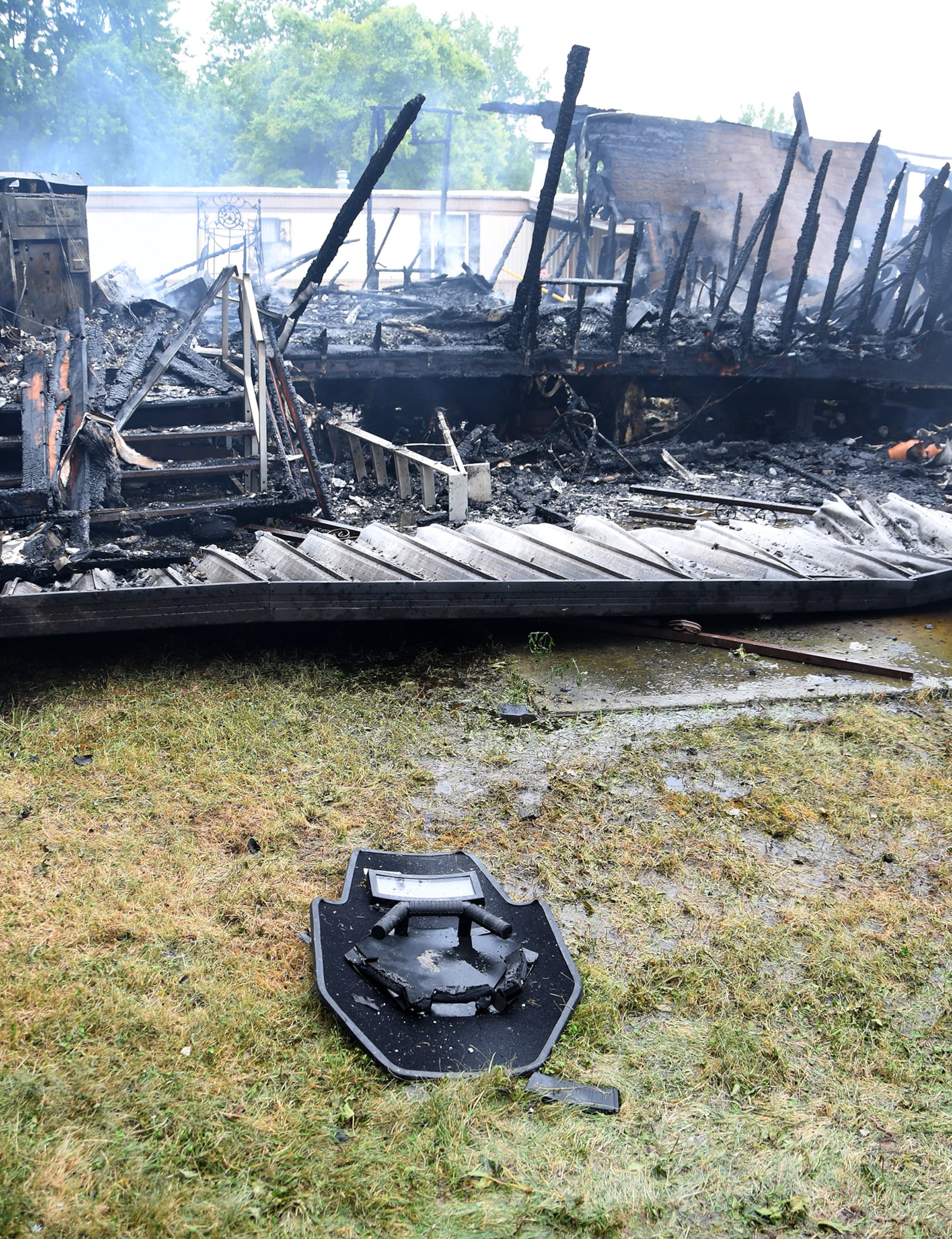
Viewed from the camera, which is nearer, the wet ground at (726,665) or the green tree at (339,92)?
the wet ground at (726,665)

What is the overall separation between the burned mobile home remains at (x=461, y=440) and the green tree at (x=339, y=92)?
28291 millimetres

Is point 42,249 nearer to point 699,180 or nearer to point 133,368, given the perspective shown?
point 133,368

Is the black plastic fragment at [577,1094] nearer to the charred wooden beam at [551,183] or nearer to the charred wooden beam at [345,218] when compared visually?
Answer: the charred wooden beam at [345,218]

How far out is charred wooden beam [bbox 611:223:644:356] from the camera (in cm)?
1013

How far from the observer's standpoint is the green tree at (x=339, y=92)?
127 feet

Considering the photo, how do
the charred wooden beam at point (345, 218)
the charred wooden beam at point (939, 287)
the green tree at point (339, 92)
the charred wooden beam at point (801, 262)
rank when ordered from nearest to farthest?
the charred wooden beam at point (345, 218), the charred wooden beam at point (801, 262), the charred wooden beam at point (939, 287), the green tree at point (339, 92)

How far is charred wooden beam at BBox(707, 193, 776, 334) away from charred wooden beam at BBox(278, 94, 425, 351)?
4.77m

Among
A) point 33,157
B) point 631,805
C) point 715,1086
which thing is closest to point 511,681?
point 631,805

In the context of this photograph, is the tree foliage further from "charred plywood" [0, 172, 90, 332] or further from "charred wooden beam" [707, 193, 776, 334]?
"charred plywood" [0, 172, 90, 332]

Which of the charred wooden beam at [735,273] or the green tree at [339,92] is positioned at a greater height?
the green tree at [339,92]

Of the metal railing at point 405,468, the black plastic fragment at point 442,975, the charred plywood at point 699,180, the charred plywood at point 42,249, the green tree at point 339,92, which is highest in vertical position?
the green tree at point 339,92

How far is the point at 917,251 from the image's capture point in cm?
1166

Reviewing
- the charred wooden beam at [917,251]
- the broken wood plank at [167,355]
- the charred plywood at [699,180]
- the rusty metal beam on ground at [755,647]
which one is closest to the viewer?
the rusty metal beam on ground at [755,647]

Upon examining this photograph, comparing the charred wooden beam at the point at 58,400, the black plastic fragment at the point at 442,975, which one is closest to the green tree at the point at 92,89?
the charred wooden beam at the point at 58,400
